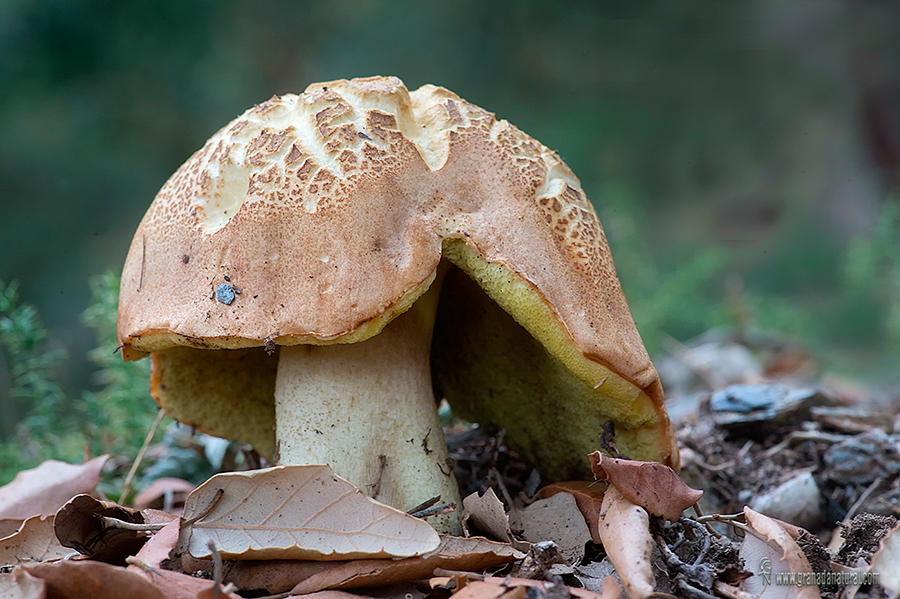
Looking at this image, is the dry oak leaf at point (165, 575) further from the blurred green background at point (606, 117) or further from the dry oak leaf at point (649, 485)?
the blurred green background at point (606, 117)

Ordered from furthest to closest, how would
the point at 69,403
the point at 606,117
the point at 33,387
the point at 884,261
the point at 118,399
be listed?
the point at 606,117 → the point at 884,261 → the point at 69,403 → the point at 118,399 → the point at 33,387

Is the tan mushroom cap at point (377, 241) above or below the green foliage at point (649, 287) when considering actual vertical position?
above

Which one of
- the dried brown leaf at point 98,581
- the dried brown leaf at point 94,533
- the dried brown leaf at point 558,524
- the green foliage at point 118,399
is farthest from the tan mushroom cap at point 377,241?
the green foliage at point 118,399

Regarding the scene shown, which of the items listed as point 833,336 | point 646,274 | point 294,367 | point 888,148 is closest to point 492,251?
point 294,367

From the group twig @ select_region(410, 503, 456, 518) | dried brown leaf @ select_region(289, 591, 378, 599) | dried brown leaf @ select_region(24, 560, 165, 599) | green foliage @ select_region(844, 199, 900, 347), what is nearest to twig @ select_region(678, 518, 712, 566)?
twig @ select_region(410, 503, 456, 518)

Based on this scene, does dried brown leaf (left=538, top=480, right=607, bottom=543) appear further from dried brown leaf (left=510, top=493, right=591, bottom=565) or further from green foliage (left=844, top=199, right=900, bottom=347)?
green foliage (left=844, top=199, right=900, bottom=347)

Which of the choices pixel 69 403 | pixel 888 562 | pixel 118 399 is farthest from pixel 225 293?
pixel 69 403

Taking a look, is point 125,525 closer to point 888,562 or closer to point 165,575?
point 165,575

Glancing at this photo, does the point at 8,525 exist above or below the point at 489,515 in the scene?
below
